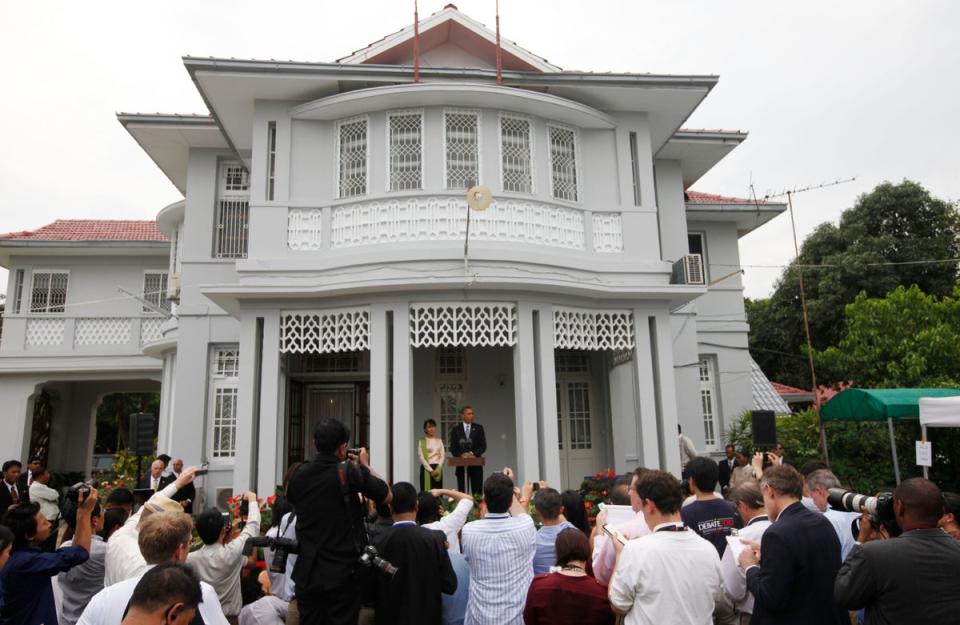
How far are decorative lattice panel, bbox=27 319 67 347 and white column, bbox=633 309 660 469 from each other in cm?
1535

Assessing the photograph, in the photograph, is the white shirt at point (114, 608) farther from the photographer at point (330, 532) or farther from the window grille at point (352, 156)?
the window grille at point (352, 156)

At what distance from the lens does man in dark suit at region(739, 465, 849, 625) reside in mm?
3408

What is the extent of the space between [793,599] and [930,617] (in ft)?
1.99

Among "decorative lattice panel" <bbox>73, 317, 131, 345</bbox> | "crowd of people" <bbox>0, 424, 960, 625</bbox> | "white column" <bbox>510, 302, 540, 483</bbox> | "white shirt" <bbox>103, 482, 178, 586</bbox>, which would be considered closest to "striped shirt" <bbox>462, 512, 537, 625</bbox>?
"crowd of people" <bbox>0, 424, 960, 625</bbox>

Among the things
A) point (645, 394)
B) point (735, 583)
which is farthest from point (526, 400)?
point (735, 583)

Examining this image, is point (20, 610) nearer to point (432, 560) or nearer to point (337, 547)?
point (337, 547)

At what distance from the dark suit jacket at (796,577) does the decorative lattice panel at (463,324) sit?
24.5ft

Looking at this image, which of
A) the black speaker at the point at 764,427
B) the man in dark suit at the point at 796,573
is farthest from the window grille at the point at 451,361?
the man in dark suit at the point at 796,573

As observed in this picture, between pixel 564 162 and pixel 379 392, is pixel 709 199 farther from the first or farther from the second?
pixel 379 392

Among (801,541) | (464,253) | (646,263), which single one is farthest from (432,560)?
(646,263)

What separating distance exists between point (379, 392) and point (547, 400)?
108 inches

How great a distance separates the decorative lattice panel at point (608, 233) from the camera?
39.2ft

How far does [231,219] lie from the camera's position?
15039 mm

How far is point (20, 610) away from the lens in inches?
161
